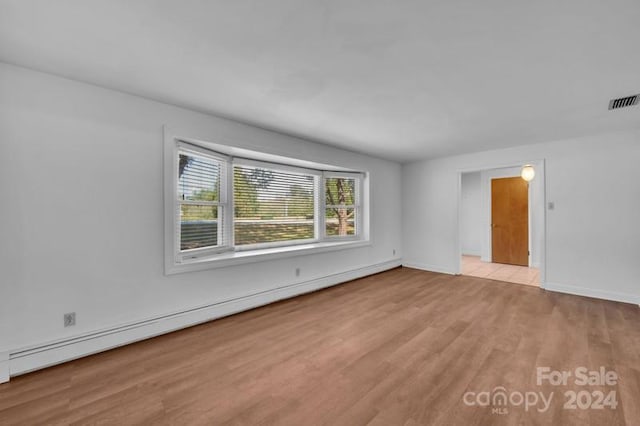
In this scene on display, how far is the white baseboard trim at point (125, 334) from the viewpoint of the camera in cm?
209

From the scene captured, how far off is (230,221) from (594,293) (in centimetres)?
545

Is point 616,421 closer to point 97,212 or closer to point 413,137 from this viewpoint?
point 413,137

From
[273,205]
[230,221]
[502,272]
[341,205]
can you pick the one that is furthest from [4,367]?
[502,272]

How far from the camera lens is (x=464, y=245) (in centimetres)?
802

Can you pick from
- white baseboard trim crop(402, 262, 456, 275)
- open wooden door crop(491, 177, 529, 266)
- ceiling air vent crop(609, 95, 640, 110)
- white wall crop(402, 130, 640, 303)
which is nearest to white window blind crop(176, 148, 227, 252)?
white baseboard trim crop(402, 262, 456, 275)

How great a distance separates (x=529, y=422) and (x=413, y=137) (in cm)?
346

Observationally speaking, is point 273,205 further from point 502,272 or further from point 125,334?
point 502,272

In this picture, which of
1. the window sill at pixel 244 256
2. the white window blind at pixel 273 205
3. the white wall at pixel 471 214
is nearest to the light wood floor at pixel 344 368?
the window sill at pixel 244 256

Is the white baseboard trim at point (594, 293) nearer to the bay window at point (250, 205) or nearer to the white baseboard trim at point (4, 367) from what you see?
the bay window at point (250, 205)

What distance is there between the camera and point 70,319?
89.4 inches

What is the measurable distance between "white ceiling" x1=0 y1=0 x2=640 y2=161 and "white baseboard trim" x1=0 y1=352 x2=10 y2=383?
2.25 meters

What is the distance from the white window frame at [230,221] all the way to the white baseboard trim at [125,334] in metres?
0.49

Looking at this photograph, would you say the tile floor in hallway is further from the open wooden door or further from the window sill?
the window sill

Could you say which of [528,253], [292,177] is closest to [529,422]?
[292,177]
